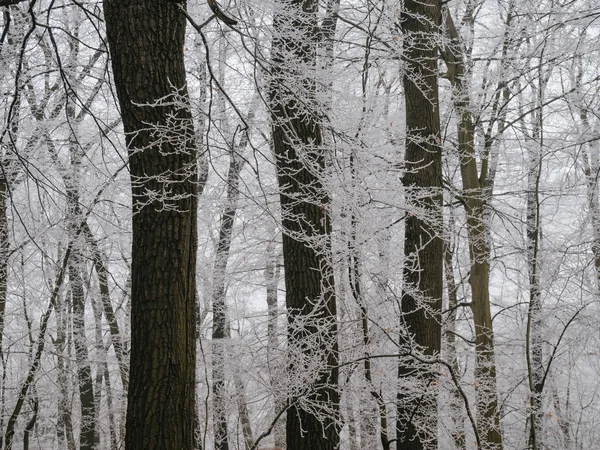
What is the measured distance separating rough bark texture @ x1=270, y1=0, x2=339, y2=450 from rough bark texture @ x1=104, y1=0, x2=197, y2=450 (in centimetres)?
141

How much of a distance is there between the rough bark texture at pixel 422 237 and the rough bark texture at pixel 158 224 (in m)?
2.64

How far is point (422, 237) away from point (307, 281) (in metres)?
1.24

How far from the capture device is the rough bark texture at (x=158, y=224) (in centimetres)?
313

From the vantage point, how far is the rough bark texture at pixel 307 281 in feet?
15.9

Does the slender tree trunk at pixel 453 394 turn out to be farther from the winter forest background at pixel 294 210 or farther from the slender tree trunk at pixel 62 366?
the slender tree trunk at pixel 62 366

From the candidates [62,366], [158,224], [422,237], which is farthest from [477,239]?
[62,366]

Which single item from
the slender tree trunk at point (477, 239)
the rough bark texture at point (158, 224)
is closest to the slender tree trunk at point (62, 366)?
the slender tree trunk at point (477, 239)

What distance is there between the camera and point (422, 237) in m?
5.81

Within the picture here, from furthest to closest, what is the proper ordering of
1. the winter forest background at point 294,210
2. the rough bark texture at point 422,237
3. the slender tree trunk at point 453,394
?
the slender tree trunk at point 453,394, the rough bark texture at point 422,237, the winter forest background at point 294,210

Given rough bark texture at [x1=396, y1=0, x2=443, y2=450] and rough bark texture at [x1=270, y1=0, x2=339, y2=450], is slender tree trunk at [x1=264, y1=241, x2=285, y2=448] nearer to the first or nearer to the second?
rough bark texture at [x1=270, y1=0, x2=339, y2=450]

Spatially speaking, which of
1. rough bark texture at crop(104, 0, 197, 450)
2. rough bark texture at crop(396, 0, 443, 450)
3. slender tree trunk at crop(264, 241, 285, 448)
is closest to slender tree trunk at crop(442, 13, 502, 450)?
rough bark texture at crop(396, 0, 443, 450)

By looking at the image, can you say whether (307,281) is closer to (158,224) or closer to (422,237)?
(422,237)

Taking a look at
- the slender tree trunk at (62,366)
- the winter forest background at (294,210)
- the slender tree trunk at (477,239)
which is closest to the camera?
the winter forest background at (294,210)

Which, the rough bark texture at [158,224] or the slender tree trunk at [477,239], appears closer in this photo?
the rough bark texture at [158,224]
